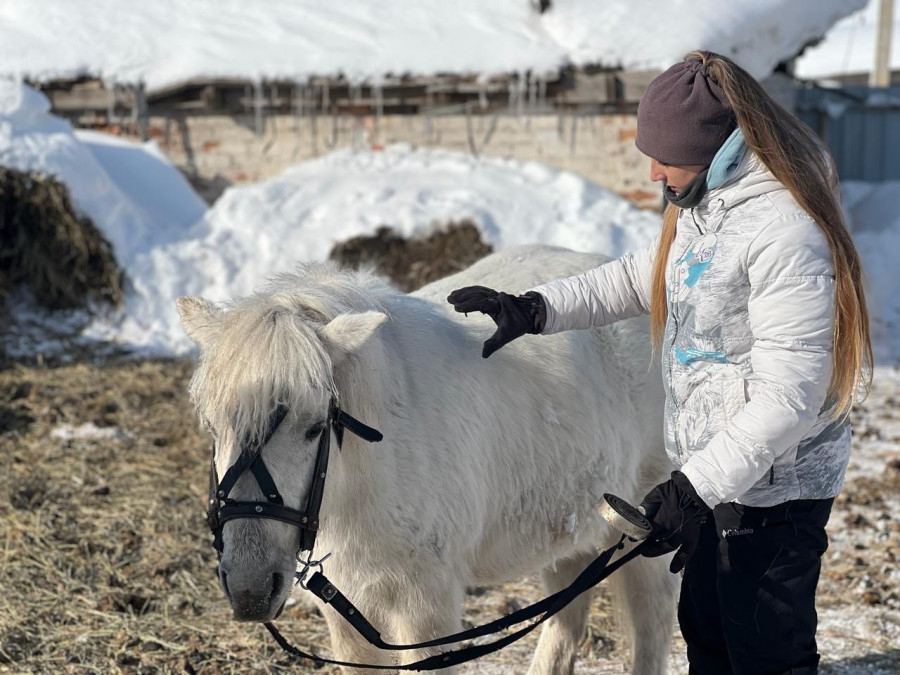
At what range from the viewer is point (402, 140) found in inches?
402

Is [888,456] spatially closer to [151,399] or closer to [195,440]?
[195,440]

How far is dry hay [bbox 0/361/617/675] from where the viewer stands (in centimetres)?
350

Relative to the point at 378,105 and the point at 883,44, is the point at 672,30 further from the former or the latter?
the point at 883,44

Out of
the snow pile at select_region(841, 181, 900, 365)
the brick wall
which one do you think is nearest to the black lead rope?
the snow pile at select_region(841, 181, 900, 365)

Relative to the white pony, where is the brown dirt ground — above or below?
below

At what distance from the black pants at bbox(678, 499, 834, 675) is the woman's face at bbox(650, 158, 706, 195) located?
2.55ft

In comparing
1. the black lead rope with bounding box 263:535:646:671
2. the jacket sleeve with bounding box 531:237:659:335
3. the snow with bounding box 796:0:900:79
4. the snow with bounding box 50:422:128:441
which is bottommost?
the snow with bounding box 50:422:128:441

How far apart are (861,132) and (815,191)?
47.4 feet

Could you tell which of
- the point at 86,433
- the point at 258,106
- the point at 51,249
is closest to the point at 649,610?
the point at 86,433

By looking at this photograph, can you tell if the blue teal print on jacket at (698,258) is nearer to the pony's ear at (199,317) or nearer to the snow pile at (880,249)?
the pony's ear at (199,317)

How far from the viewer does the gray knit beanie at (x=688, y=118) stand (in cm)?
203

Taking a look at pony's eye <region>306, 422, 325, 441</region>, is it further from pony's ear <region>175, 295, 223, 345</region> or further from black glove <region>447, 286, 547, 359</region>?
black glove <region>447, 286, 547, 359</region>

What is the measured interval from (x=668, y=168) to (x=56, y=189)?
7.34m

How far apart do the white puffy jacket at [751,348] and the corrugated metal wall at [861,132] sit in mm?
13661
